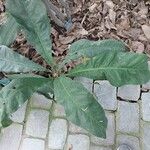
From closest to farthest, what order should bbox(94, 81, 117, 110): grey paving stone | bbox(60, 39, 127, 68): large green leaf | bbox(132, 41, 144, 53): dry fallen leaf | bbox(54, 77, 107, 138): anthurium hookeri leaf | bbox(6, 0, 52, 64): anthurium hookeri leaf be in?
1. bbox(54, 77, 107, 138): anthurium hookeri leaf
2. bbox(6, 0, 52, 64): anthurium hookeri leaf
3. bbox(60, 39, 127, 68): large green leaf
4. bbox(94, 81, 117, 110): grey paving stone
5. bbox(132, 41, 144, 53): dry fallen leaf

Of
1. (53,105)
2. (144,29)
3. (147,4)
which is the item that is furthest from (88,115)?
(147,4)

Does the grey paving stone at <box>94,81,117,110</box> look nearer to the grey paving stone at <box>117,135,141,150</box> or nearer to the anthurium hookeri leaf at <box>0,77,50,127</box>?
the grey paving stone at <box>117,135,141,150</box>

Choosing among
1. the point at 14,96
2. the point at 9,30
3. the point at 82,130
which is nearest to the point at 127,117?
the point at 82,130

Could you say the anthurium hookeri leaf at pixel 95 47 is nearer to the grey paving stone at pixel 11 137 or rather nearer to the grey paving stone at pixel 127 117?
the grey paving stone at pixel 127 117

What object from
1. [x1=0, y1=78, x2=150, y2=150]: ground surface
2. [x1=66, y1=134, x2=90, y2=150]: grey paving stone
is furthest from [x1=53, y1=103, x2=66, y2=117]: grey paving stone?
[x1=66, y1=134, x2=90, y2=150]: grey paving stone

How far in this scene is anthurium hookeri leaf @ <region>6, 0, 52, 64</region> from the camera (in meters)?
1.99

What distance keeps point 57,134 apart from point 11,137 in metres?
0.30

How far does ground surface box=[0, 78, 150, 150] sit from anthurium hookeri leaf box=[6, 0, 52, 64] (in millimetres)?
424

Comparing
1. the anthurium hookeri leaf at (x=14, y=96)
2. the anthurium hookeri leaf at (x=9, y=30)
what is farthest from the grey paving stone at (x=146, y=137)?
the anthurium hookeri leaf at (x=9, y=30)

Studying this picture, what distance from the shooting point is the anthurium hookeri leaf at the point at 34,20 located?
1986 millimetres

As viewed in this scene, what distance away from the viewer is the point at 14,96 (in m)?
1.91

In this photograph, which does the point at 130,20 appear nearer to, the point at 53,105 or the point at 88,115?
the point at 53,105

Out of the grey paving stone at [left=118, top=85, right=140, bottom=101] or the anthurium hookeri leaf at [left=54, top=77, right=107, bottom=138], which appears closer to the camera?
the anthurium hookeri leaf at [left=54, top=77, right=107, bottom=138]

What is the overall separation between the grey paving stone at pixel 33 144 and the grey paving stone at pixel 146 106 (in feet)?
2.24
